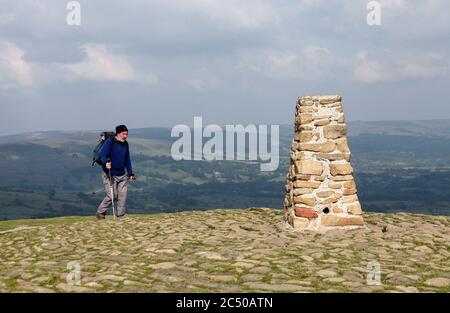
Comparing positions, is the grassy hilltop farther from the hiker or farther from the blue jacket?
the blue jacket

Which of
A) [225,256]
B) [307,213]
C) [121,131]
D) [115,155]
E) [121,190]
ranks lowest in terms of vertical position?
[225,256]

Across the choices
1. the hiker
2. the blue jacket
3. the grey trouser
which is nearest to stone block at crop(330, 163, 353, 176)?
the hiker

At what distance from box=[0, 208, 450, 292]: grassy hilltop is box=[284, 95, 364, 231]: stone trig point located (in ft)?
1.87

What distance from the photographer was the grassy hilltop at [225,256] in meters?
8.15

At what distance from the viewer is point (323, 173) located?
13.9m

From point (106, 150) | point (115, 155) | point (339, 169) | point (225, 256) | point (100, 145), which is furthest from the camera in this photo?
point (100, 145)

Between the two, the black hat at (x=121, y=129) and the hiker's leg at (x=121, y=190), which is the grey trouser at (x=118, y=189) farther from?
the black hat at (x=121, y=129)

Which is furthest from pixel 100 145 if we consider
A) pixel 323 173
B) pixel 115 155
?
pixel 323 173

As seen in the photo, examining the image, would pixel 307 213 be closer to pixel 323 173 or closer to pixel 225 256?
pixel 323 173

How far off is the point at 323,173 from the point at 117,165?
24.3ft

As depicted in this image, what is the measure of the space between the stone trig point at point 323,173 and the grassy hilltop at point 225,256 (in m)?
0.57

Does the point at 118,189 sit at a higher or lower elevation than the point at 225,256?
higher

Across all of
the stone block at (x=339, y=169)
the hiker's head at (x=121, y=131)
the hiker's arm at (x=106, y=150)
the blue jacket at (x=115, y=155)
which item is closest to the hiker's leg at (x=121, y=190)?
the blue jacket at (x=115, y=155)
